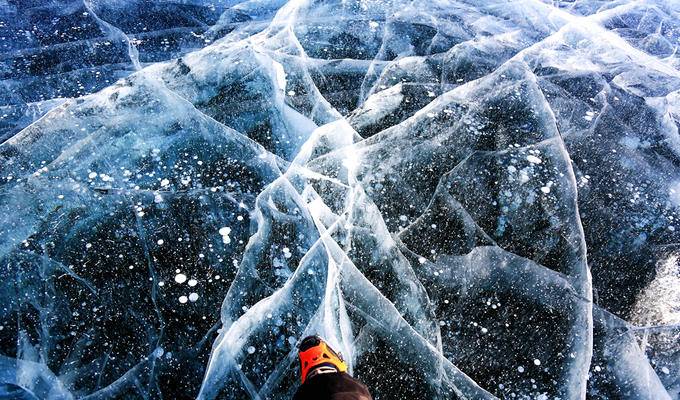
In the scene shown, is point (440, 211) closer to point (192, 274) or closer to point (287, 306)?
point (287, 306)

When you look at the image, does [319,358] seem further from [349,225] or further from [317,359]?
[349,225]

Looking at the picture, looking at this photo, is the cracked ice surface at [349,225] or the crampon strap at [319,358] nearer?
the crampon strap at [319,358]

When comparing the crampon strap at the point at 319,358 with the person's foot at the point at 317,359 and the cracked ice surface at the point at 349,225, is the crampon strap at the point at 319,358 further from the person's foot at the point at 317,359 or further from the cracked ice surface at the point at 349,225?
the cracked ice surface at the point at 349,225

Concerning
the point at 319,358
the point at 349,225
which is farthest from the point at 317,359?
the point at 349,225

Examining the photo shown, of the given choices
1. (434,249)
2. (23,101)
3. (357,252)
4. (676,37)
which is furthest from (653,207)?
Answer: (23,101)

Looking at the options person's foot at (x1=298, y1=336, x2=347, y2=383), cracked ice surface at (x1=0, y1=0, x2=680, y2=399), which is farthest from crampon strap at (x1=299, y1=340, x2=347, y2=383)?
cracked ice surface at (x1=0, y1=0, x2=680, y2=399)

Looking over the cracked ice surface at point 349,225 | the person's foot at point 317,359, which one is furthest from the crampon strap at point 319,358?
the cracked ice surface at point 349,225
